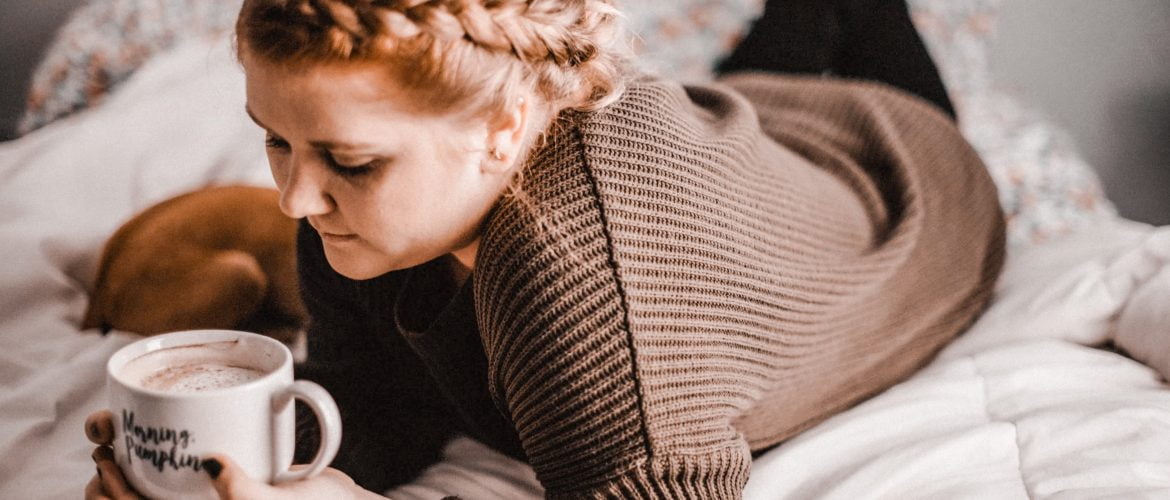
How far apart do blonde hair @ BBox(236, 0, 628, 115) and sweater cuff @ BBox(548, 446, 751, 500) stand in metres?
0.28

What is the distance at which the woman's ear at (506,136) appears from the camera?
2.05ft

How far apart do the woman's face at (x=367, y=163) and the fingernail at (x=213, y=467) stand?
181 millimetres

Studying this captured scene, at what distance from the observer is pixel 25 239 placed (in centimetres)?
117

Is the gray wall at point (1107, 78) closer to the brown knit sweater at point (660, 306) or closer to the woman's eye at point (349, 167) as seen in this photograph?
the brown knit sweater at point (660, 306)

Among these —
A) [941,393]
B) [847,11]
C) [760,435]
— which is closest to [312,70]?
[760,435]

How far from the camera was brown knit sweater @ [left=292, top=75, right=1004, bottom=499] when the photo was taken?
2.09 feet

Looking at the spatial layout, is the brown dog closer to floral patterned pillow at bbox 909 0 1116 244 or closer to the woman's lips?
the woman's lips

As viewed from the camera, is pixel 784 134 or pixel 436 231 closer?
pixel 436 231

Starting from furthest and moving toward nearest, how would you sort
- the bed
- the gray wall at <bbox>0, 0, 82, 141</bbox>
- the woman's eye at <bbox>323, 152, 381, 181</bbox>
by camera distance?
1. the gray wall at <bbox>0, 0, 82, 141</bbox>
2. the bed
3. the woman's eye at <bbox>323, 152, 381, 181</bbox>

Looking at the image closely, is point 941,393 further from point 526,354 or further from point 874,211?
point 526,354

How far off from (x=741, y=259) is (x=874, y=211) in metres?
0.42

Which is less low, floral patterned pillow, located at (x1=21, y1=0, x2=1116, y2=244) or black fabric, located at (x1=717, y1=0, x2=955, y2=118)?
black fabric, located at (x1=717, y1=0, x2=955, y2=118)

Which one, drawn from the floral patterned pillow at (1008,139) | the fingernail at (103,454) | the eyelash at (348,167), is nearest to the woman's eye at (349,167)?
the eyelash at (348,167)

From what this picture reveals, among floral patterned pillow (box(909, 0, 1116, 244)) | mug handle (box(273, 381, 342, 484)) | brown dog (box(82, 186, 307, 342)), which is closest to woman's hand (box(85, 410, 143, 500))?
mug handle (box(273, 381, 342, 484))
